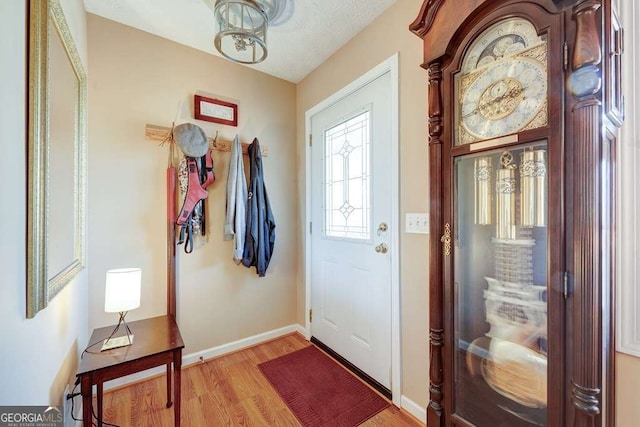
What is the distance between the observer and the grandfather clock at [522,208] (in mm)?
692

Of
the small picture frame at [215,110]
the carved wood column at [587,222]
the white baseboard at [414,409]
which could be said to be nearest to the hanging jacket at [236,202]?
the small picture frame at [215,110]

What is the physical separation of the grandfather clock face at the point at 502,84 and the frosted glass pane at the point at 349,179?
913 millimetres

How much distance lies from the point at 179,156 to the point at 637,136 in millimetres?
2387

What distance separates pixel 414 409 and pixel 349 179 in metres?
1.51

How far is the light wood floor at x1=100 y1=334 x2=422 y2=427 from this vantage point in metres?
1.53

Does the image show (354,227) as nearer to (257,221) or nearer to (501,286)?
(257,221)

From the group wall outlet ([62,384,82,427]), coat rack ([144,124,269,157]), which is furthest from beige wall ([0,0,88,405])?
coat rack ([144,124,269,157])

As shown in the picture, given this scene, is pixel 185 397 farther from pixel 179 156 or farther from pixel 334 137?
pixel 334 137

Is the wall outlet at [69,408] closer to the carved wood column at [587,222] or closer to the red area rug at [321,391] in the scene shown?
the red area rug at [321,391]

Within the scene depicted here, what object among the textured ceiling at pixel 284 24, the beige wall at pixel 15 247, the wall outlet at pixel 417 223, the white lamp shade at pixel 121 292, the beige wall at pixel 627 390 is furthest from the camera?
the textured ceiling at pixel 284 24

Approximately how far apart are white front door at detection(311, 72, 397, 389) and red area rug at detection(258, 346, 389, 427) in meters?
0.13

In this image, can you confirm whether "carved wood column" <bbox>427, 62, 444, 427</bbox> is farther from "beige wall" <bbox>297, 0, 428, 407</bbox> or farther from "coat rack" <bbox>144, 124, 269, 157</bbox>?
"coat rack" <bbox>144, 124, 269, 157</bbox>

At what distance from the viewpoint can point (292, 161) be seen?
2.61 meters

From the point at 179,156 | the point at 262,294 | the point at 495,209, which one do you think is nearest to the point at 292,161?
the point at 179,156
